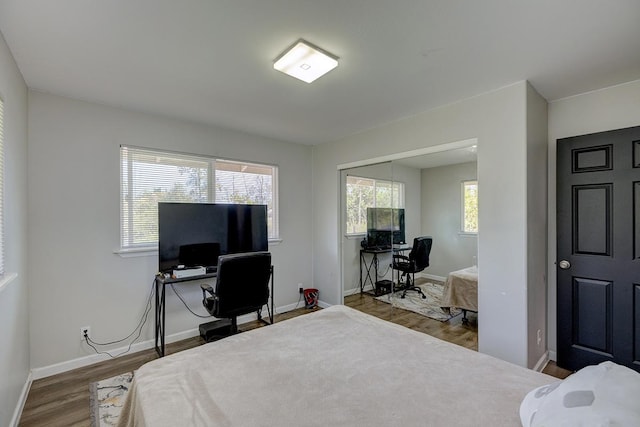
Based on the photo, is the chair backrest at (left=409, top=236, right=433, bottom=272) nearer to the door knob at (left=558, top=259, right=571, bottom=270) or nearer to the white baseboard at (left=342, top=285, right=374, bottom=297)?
the white baseboard at (left=342, top=285, right=374, bottom=297)

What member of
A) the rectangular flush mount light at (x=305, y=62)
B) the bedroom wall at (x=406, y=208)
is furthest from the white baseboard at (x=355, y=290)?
the rectangular flush mount light at (x=305, y=62)

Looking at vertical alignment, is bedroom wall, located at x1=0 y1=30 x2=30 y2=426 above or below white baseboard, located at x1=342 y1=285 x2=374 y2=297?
above

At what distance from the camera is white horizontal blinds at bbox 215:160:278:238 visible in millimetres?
3725

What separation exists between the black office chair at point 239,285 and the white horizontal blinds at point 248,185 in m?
1.16

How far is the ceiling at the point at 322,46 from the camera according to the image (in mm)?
1566

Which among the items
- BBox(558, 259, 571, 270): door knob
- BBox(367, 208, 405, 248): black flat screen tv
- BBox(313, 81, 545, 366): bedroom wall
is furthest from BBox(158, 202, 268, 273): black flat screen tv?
BBox(558, 259, 571, 270): door knob

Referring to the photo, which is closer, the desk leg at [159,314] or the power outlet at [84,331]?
the power outlet at [84,331]

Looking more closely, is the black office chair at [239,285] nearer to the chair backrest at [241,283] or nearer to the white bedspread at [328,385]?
the chair backrest at [241,283]

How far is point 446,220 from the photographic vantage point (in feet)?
11.9

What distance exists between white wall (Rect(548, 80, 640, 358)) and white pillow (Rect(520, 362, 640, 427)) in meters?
2.13

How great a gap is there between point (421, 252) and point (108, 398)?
3.53 m

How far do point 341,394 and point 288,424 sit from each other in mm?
285

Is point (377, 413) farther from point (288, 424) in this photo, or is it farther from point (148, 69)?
point (148, 69)

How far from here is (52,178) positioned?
2.66 m
